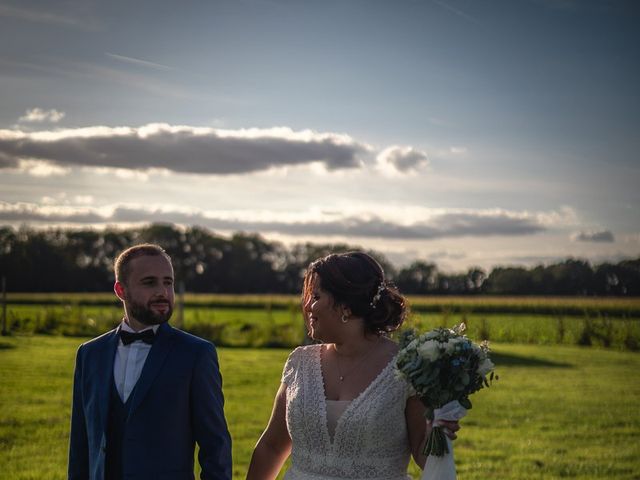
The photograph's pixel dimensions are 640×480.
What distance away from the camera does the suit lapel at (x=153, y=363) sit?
13.6 ft

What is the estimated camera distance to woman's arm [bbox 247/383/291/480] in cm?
450

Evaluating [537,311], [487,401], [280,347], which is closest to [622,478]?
[487,401]

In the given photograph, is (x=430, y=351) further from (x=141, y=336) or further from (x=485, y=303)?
(x=485, y=303)

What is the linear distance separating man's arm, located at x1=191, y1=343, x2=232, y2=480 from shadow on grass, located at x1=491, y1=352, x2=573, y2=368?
20200 mm

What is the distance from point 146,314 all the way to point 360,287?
1.09 m

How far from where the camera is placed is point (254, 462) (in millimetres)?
4504

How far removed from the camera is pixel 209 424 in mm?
4211

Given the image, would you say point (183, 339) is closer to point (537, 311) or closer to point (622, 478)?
point (622, 478)

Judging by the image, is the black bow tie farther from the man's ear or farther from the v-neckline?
the v-neckline

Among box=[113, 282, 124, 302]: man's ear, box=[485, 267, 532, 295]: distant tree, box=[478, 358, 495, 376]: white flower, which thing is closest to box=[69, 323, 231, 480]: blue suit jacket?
box=[113, 282, 124, 302]: man's ear

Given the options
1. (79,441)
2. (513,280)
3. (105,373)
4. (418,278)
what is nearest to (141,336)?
(105,373)

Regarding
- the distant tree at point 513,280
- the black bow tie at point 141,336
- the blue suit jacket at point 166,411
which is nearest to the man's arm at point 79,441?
the blue suit jacket at point 166,411

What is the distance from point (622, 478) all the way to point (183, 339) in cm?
741

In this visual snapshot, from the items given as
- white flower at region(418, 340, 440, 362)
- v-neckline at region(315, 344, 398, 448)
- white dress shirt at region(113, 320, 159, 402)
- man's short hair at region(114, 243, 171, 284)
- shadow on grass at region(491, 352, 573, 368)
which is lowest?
shadow on grass at region(491, 352, 573, 368)
